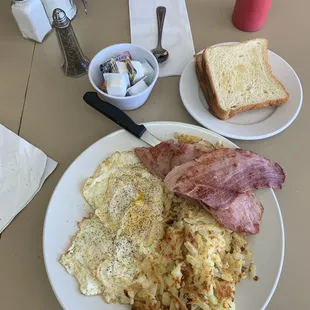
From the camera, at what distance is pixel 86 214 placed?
48.3 inches

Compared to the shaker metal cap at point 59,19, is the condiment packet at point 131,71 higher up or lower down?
lower down

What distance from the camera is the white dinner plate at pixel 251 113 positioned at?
138 centimetres

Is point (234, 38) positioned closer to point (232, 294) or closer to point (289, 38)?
point (289, 38)

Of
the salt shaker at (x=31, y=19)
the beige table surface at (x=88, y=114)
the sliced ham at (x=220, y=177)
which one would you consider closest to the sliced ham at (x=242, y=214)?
the sliced ham at (x=220, y=177)

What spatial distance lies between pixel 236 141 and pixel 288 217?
0.33m

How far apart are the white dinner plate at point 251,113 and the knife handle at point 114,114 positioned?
227 millimetres

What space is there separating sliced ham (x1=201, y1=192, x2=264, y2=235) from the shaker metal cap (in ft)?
2.82

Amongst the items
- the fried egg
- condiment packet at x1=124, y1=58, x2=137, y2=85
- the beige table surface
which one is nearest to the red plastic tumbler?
the beige table surface

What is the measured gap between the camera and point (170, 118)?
1477mm

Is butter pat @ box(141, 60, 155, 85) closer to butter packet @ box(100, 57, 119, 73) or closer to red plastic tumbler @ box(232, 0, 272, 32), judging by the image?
butter packet @ box(100, 57, 119, 73)

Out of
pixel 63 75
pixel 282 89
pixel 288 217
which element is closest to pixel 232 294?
pixel 288 217

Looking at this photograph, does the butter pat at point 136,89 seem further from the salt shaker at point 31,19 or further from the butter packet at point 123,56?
the salt shaker at point 31,19

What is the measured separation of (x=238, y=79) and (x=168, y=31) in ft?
1.38

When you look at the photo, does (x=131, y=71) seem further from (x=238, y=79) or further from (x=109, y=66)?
(x=238, y=79)
